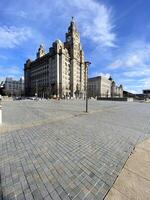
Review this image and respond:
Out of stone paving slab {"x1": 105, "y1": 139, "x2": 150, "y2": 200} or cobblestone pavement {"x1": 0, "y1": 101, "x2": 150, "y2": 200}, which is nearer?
stone paving slab {"x1": 105, "y1": 139, "x2": 150, "y2": 200}

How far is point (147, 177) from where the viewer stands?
2936 mm

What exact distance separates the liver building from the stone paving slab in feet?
316

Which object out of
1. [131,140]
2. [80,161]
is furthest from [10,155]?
[131,140]

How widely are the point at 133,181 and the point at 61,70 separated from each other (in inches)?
4157

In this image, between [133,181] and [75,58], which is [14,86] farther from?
[133,181]

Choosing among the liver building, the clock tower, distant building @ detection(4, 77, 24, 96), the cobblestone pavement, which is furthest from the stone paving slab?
distant building @ detection(4, 77, 24, 96)

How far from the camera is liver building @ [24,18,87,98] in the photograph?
105 metres

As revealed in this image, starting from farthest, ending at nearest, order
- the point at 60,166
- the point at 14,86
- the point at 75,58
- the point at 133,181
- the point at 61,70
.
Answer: the point at 14,86, the point at 75,58, the point at 61,70, the point at 60,166, the point at 133,181

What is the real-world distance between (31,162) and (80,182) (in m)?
1.53

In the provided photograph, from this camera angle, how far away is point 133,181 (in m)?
2.80

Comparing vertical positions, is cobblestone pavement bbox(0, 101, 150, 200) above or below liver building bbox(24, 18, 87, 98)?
below

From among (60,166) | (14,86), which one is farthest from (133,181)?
(14,86)

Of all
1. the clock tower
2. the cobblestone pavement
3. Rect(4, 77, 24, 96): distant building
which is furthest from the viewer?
Rect(4, 77, 24, 96): distant building

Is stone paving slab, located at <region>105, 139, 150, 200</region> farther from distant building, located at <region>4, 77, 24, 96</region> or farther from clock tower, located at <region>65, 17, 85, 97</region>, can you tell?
distant building, located at <region>4, 77, 24, 96</region>
